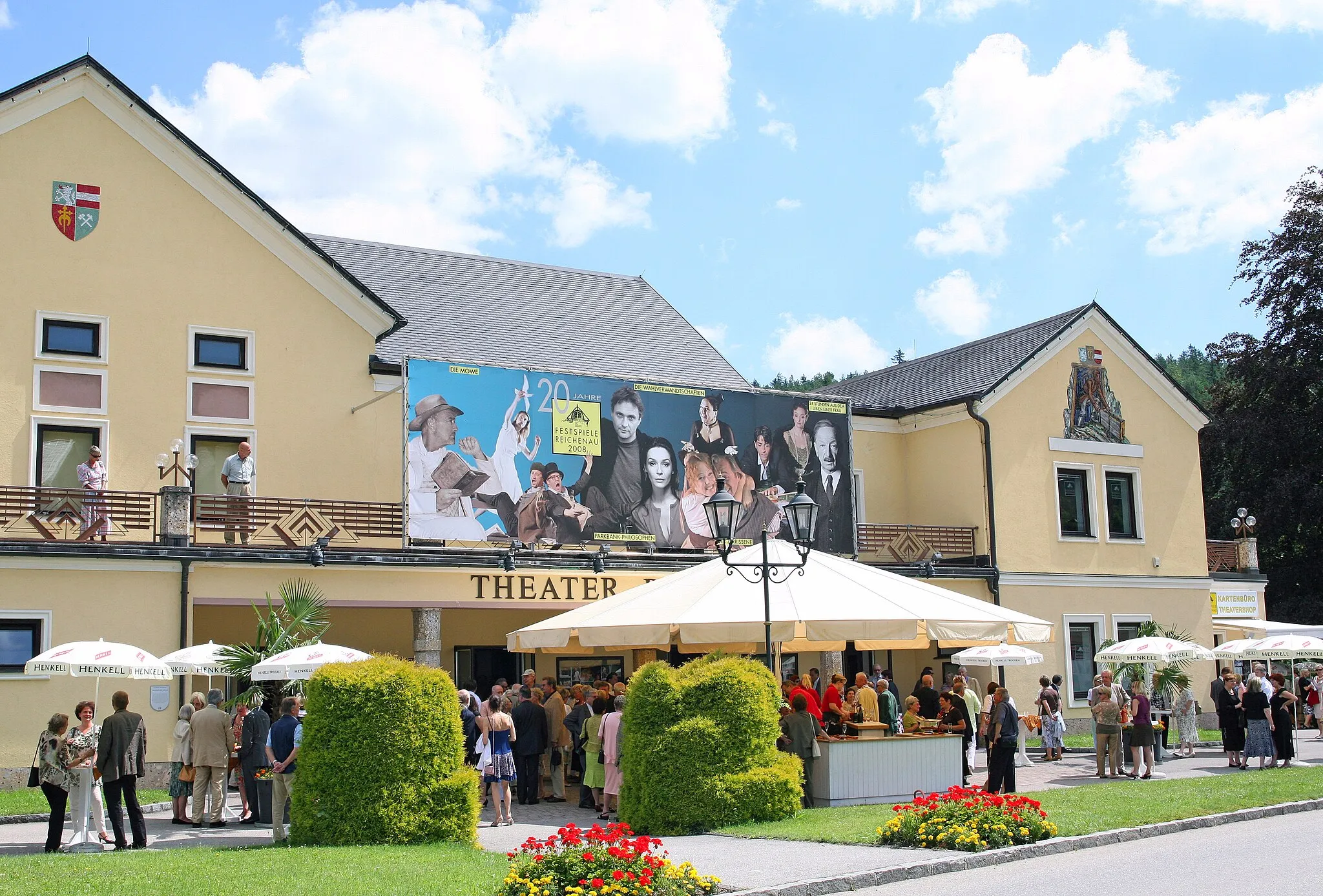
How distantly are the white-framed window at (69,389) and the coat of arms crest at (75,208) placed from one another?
2.28m

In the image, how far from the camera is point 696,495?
1038 inches

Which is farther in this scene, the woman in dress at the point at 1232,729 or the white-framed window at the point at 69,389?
the woman in dress at the point at 1232,729

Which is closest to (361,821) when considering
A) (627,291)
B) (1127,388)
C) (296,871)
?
(296,871)

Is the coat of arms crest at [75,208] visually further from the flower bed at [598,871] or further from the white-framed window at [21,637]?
the flower bed at [598,871]

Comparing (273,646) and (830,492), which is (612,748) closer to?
(273,646)

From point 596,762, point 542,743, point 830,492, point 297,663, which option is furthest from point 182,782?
point 830,492

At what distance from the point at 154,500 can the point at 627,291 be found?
48.4ft

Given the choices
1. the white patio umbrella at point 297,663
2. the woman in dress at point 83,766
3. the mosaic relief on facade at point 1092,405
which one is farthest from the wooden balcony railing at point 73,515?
the mosaic relief on facade at point 1092,405

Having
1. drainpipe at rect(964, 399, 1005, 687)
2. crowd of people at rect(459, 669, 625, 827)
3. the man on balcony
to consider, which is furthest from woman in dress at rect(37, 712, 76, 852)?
drainpipe at rect(964, 399, 1005, 687)

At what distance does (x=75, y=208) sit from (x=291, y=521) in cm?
A: 640

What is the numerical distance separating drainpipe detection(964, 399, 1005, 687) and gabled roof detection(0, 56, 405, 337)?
43.0 feet

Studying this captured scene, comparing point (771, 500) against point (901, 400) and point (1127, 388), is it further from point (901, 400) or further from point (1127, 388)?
point (1127, 388)

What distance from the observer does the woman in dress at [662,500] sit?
25.8 metres

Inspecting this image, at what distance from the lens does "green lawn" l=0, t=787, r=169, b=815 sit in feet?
57.8
